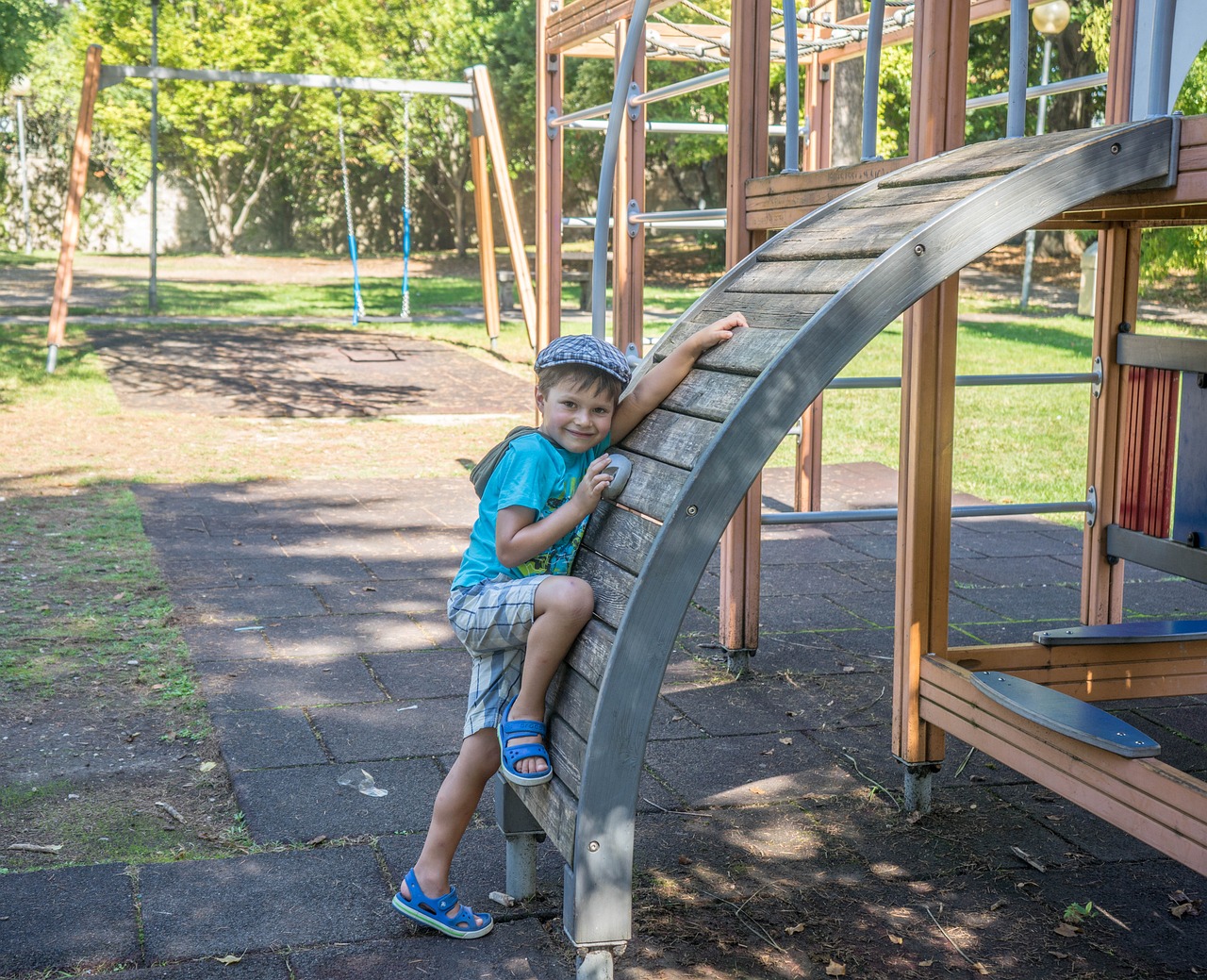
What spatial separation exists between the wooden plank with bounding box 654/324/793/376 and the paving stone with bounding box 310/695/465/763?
156 cm

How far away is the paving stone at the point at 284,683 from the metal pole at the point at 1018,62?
7.92 feet

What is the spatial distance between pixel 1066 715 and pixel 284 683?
237 cm

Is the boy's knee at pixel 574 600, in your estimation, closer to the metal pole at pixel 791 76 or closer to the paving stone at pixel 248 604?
the metal pole at pixel 791 76

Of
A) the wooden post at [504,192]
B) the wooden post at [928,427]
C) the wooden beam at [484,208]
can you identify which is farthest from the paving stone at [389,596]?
the wooden beam at [484,208]

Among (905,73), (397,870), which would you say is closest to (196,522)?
(397,870)

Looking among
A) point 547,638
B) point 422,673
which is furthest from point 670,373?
point 422,673

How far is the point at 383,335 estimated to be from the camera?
1477 centimetres

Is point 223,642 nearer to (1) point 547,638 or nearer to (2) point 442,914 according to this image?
(2) point 442,914

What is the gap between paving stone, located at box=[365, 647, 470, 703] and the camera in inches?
157

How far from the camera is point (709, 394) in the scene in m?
2.31

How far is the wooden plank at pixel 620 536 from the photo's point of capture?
218 cm

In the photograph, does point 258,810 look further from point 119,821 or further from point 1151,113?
point 1151,113

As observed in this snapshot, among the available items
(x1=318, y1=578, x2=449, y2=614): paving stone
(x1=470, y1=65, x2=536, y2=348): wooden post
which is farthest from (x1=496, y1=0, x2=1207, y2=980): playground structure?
(x1=470, y1=65, x2=536, y2=348): wooden post

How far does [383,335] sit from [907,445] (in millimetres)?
12203
